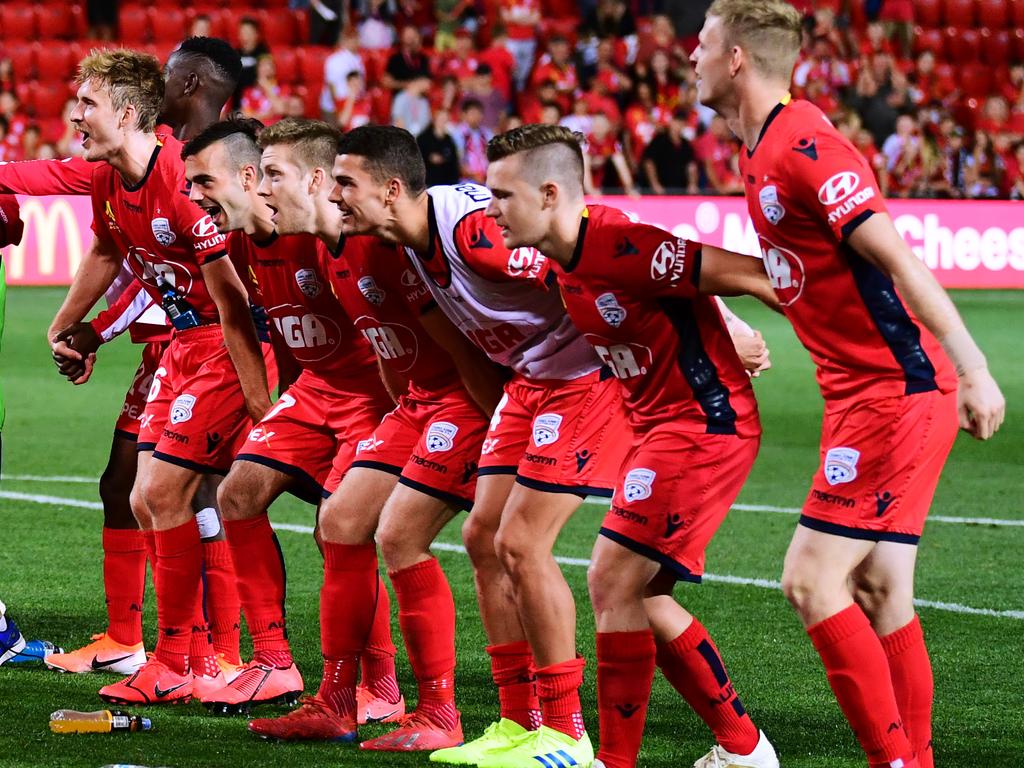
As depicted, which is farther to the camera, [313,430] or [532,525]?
[313,430]

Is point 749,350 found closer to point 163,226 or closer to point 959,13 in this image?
point 163,226

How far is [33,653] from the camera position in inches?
242

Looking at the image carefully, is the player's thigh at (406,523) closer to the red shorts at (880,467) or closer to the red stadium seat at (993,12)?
the red shorts at (880,467)

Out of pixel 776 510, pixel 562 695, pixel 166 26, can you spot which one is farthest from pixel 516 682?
pixel 166 26

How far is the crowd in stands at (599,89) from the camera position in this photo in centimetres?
1934

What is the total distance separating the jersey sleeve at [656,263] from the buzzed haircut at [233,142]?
62.2 inches

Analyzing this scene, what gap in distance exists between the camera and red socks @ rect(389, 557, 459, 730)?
16.7 ft

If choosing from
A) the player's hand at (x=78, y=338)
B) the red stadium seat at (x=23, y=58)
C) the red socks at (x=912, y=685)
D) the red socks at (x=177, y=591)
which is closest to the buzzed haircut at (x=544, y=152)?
the red socks at (x=912, y=685)

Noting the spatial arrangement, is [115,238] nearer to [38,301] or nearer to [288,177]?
[288,177]

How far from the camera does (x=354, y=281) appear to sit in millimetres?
5137

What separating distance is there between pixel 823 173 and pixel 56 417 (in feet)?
30.5

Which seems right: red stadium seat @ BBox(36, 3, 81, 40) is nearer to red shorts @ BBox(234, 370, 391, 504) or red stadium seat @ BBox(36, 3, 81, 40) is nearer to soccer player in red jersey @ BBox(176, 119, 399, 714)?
soccer player in red jersey @ BBox(176, 119, 399, 714)

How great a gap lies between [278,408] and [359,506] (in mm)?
547

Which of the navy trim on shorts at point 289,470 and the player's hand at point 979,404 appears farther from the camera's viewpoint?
the navy trim on shorts at point 289,470
